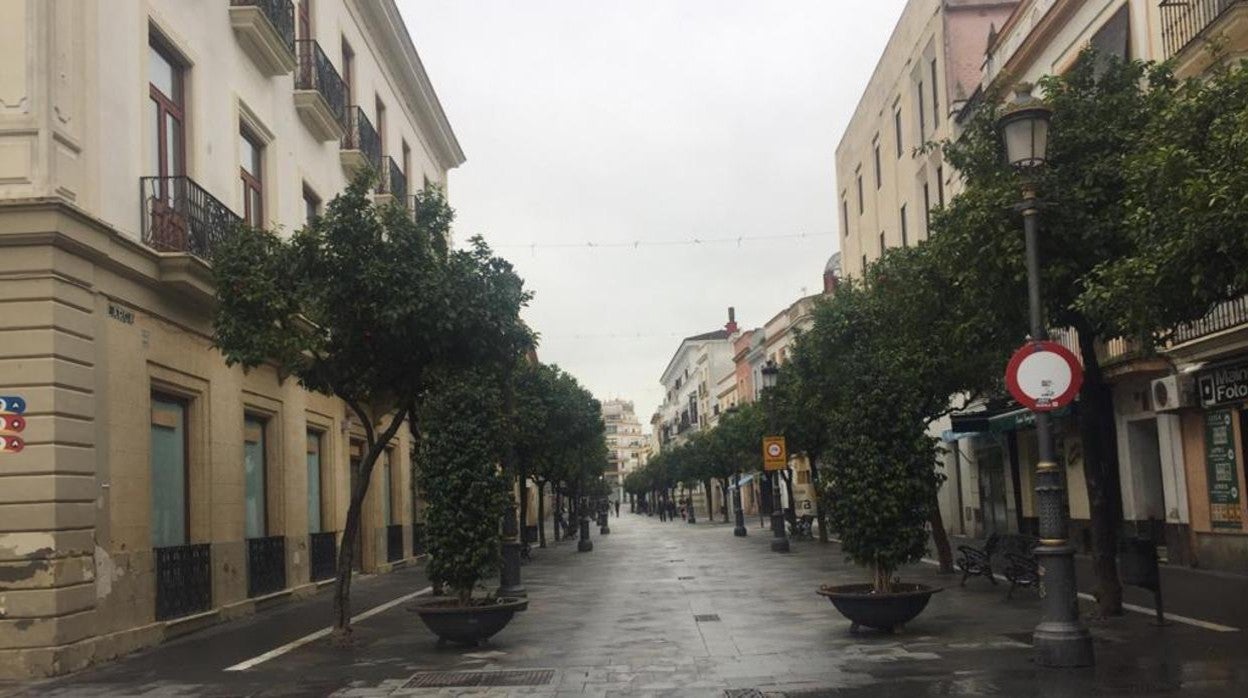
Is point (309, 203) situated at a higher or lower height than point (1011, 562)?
higher

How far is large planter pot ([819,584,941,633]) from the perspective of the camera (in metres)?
12.3

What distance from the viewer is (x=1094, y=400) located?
13.2m

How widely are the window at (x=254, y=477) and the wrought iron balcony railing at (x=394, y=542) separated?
838 cm

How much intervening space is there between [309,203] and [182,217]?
7.52m

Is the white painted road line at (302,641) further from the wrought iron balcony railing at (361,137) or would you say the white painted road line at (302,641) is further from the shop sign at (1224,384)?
the shop sign at (1224,384)

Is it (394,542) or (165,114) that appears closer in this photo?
(165,114)

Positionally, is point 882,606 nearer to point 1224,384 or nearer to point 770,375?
point 1224,384

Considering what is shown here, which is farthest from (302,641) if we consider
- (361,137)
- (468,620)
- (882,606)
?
(361,137)

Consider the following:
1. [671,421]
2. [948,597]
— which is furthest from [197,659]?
[671,421]

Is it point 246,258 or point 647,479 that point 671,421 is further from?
point 246,258

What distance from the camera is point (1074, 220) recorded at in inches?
476

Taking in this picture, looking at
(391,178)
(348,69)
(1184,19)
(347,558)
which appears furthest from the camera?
(391,178)

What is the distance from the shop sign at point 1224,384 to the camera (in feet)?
57.0

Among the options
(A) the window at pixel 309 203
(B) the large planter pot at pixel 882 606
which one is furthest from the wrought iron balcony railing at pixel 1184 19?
(A) the window at pixel 309 203
